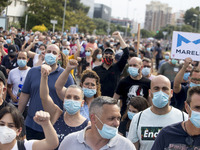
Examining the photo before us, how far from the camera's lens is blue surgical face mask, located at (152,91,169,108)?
4.37 m

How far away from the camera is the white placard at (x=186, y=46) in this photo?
22.0ft

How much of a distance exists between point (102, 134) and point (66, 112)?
1.25m

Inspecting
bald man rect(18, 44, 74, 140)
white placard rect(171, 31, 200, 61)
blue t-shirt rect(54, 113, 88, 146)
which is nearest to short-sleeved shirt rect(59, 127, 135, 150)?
blue t-shirt rect(54, 113, 88, 146)

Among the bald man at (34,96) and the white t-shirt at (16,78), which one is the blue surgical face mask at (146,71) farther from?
the bald man at (34,96)

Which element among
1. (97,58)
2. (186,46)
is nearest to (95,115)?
(186,46)

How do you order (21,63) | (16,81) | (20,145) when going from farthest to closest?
(21,63)
(16,81)
(20,145)

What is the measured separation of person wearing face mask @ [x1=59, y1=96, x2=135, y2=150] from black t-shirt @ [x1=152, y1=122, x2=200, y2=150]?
36cm

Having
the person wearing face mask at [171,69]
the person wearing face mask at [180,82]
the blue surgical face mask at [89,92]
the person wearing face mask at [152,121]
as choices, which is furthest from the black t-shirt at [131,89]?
the person wearing face mask at [171,69]

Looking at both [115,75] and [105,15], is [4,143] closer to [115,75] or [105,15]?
[115,75]

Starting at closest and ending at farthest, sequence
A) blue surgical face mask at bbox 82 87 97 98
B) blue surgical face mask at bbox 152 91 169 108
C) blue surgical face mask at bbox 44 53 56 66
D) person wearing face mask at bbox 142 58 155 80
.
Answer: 1. blue surgical face mask at bbox 152 91 169 108
2. blue surgical face mask at bbox 82 87 97 98
3. blue surgical face mask at bbox 44 53 56 66
4. person wearing face mask at bbox 142 58 155 80

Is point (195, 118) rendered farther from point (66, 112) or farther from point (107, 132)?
point (66, 112)

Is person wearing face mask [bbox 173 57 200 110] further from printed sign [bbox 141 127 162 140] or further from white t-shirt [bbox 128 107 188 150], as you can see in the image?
printed sign [bbox 141 127 162 140]

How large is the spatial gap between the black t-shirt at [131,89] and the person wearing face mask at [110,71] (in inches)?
43.0

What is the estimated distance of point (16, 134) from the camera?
346cm
